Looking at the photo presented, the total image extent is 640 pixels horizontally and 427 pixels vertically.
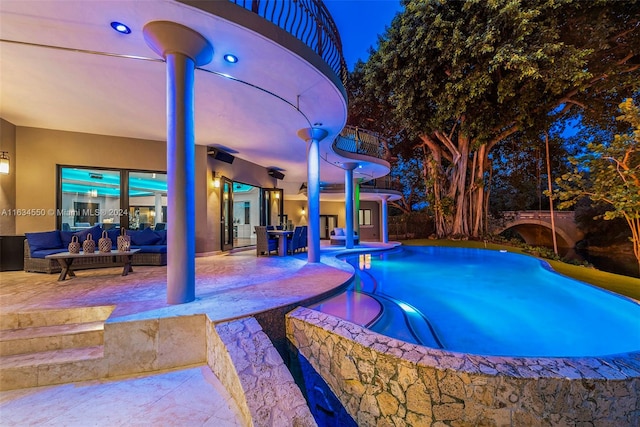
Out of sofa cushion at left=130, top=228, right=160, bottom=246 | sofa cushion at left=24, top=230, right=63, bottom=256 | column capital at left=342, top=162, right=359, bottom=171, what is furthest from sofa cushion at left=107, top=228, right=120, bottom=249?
column capital at left=342, top=162, right=359, bottom=171

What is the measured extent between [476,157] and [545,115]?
3195mm

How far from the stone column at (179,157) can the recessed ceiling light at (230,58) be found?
324 millimetres

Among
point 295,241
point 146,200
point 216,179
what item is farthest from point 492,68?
point 146,200

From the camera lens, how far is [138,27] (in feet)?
9.81

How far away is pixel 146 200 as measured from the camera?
764cm

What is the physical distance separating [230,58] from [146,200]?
585cm

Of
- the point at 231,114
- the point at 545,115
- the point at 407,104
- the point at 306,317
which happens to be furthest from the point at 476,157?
the point at 306,317

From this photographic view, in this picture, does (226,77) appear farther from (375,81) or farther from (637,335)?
(375,81)

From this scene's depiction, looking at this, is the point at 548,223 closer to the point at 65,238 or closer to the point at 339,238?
the point at 339,238

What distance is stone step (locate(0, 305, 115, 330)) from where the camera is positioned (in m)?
2.88

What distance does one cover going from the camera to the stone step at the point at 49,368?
2.33 m

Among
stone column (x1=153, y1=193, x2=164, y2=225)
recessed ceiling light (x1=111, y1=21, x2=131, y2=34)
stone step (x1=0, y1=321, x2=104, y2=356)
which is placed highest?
recessed ceiling light (x1=111, y1=21, x2=131, y2=34)

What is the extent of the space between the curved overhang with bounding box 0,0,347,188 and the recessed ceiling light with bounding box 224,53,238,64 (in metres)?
0.06

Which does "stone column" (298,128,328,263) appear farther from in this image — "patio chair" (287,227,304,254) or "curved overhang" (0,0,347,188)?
"patio chair" (287,227,304,254)
